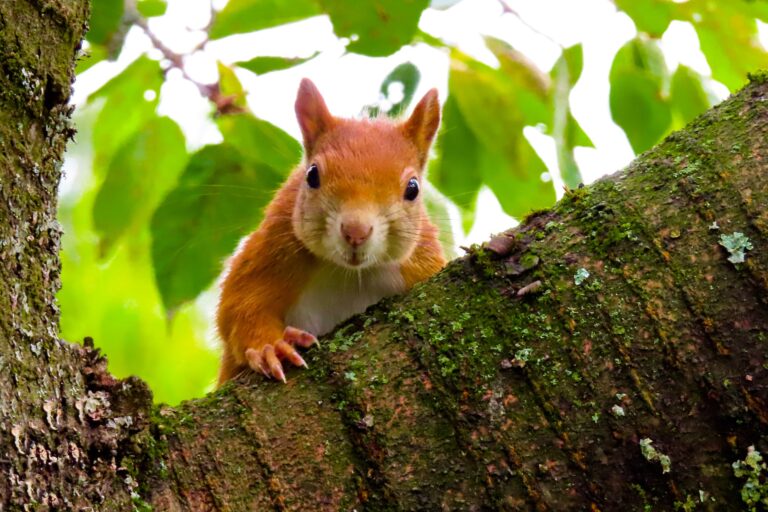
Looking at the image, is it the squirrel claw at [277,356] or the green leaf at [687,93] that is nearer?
the squirrel claw at [277,356]

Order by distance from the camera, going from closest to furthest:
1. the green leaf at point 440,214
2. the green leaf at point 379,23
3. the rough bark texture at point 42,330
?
the rough bark texture at point 42,330, the green leaf at point 379,23, the green leaf at point 440,214

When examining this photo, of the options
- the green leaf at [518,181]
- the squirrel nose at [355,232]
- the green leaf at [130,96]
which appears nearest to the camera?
the squirrel nose at [355,232]

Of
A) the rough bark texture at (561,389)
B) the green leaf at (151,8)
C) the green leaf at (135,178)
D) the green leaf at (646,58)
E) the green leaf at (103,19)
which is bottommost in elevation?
the rough bark texture at (561,389)

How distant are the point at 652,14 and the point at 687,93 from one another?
1.06 feet

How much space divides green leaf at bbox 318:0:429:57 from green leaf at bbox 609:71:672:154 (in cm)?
76

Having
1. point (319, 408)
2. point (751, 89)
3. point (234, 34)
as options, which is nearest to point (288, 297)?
point (234, 34)

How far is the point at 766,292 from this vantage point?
6.19 ft

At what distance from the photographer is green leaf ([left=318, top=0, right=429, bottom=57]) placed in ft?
9.00

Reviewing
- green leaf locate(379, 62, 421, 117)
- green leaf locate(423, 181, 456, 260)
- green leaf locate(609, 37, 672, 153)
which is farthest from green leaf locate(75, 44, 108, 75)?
green leaf locate(609, 37, 672, 153)

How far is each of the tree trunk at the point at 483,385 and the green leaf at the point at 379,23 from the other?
95 cm

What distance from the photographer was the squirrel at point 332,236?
3.05m

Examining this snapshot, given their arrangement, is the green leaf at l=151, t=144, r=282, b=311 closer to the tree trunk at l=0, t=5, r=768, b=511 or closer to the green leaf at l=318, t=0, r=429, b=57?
the green leaf at l=318, t=0, r=429, b=57

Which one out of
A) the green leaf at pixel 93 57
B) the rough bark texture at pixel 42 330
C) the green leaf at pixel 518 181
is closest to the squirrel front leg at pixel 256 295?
the green leaf at pixel 518 181

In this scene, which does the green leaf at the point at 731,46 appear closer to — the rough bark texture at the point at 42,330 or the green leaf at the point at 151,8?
the green leaf at the point at 151,8
